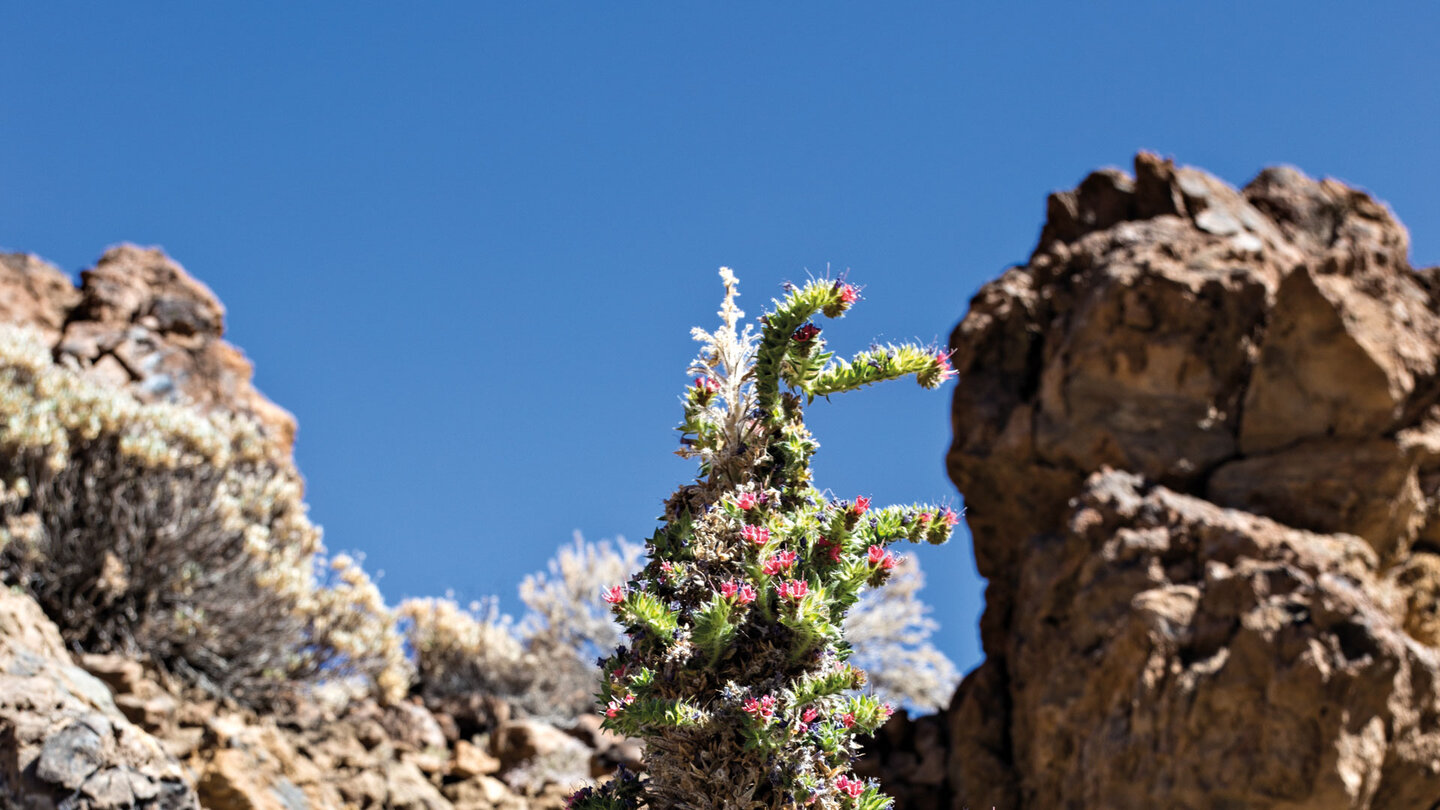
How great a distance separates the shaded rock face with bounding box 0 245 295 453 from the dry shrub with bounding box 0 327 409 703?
119 centimetres

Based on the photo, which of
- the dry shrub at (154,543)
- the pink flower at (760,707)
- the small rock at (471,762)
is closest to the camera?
the pink flower at (760,707)

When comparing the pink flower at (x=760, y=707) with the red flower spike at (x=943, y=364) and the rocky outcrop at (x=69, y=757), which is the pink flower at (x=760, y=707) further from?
the rocky outcrop at (x=69, y=757)

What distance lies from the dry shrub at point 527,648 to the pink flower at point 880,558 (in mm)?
8210

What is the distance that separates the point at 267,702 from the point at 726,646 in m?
8.11

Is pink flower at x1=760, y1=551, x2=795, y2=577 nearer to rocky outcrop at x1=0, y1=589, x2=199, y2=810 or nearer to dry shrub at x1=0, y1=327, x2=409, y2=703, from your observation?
rocky outcrop at x1=0, y1=589, x2=199, y2=810

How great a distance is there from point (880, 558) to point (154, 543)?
26.8 feet

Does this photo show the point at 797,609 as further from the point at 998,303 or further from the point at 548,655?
the point at 548,655

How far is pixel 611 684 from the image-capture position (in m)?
5.07

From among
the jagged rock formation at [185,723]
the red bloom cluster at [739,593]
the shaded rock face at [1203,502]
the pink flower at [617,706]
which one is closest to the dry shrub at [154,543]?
the jagged rock formation at [185,723]

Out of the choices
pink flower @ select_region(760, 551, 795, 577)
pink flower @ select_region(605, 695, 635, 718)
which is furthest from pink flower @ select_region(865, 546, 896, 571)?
pink flower @ select_region(605, 695, 635, 718)

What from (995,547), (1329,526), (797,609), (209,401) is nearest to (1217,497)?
(1329,526)

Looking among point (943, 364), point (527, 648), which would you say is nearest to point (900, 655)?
point (527, 648)

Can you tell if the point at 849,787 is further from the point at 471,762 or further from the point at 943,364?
the point at 471,762

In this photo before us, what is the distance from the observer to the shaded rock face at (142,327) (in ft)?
44.0
